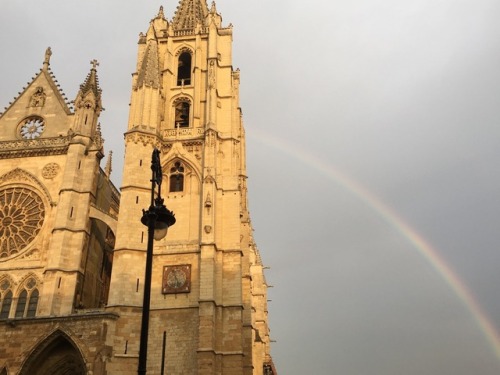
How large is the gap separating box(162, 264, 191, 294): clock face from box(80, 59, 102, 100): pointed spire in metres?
11.0

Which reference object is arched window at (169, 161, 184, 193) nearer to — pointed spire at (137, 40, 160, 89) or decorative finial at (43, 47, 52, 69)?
pointed spire at (137, 40, 160, 89)

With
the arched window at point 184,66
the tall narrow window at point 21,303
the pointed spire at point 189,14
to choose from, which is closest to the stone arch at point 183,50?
the arched window at point 184,66

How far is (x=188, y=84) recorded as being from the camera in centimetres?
3164

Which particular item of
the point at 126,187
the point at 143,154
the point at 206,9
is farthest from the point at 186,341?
the point at 206,9

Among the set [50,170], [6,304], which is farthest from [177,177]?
[6,304]

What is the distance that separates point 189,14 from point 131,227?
1824cm

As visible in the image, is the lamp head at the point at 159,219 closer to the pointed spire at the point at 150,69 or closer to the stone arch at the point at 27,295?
the stone arch at the point at 27,295

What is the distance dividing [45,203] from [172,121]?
815cm

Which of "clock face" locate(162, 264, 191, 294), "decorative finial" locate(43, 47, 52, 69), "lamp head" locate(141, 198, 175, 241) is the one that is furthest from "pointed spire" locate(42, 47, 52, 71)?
"lamp head" locate(141, 198, 175, 241)

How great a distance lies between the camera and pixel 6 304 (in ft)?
79.8

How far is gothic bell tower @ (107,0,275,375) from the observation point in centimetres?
2280

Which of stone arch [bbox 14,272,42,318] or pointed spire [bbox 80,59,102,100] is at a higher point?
pointed spire [bbox 80,59,102,100]

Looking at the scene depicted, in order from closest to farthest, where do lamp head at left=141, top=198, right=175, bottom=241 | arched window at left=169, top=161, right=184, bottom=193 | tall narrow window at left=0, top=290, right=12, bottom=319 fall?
lamp head at left=141, top=198, right=175, bottom=241 < tall narrow window at left=0, top=290, right=12, bottom=319 < arched window at left=169, top=161, right=184, bottom=193

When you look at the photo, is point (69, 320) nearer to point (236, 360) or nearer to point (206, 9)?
point (236, 360)
